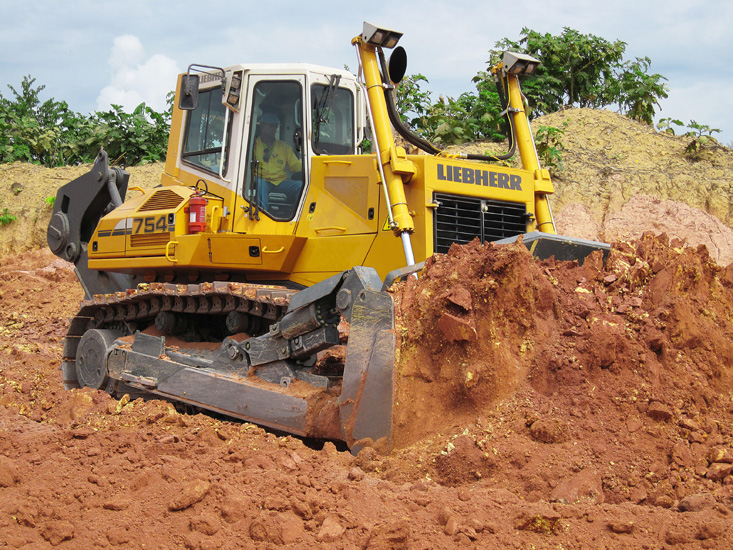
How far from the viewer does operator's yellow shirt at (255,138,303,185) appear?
644cm

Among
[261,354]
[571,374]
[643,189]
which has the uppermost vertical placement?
[643,189]

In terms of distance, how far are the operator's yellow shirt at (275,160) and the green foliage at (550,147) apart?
8.24 meters

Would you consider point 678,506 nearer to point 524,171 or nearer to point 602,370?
point 602,370

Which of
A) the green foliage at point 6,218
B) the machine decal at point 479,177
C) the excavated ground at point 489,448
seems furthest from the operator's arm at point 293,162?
the green foliage at point 6,218

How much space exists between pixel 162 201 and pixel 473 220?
9.60 ft

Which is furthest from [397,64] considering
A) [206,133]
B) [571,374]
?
[571,374]

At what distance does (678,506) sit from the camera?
3.23 metres

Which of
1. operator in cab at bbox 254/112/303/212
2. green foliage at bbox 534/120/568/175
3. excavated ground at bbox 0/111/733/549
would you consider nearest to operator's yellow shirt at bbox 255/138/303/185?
operator in cab at bbox 254/112/303/212

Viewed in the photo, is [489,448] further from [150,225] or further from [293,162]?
[150,225]

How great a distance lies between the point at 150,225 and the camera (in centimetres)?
668

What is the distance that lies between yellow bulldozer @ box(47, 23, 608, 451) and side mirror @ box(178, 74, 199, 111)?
0.02m

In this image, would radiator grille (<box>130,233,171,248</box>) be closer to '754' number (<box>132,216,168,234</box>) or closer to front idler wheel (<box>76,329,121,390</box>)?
'754' number (<box>132,216,168,234</box>)

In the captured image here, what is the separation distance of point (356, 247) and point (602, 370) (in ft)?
8.05

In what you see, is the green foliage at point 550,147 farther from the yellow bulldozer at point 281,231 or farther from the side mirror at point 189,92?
the side mirror at point 189,92
